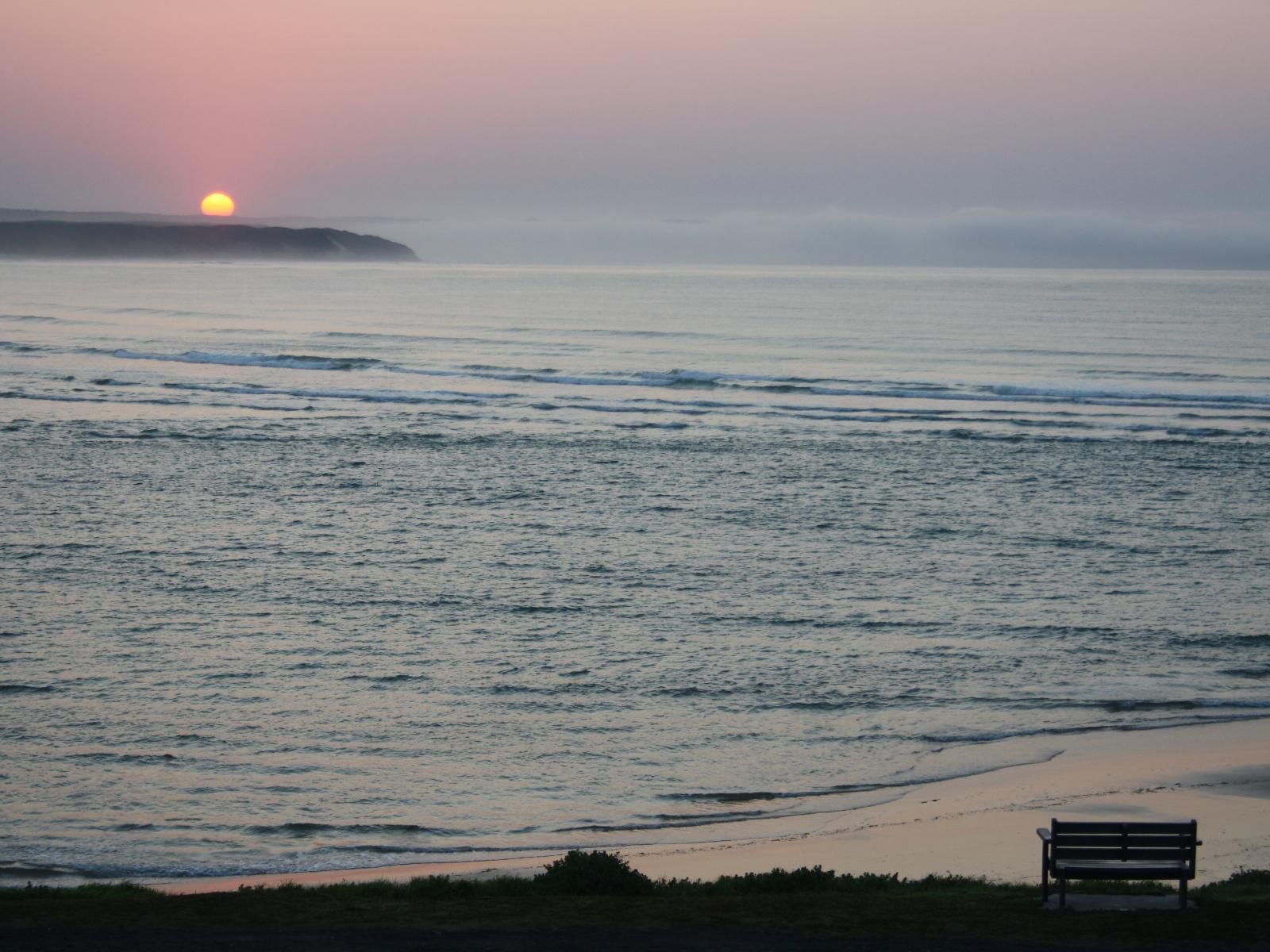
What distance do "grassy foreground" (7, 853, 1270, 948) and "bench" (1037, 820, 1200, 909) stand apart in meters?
0.32

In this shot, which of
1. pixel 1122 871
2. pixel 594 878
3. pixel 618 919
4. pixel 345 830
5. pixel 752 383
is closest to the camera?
pixel 618 919

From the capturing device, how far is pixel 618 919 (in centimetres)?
1062

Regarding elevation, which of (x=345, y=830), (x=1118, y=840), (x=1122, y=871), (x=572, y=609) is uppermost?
(x=572, y=609)

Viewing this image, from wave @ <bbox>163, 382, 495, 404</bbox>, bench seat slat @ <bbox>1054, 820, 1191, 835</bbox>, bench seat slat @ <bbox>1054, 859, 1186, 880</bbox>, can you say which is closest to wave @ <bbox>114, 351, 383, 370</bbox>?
wave @ <bbox>163, 382, 495, 404</bbox>

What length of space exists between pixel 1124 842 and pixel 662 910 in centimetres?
386

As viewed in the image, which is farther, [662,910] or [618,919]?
[662,910]

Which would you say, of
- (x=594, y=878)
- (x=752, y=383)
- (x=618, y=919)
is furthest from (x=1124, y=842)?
(x=752, y=383)

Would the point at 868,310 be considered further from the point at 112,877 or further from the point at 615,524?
the point at 112,877

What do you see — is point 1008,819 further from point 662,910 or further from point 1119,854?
point 662,910

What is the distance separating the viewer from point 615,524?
106 feet

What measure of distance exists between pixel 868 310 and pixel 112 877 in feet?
438

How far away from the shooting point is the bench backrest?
10.9m

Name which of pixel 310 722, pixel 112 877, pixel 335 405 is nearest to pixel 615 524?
pixel 310 722

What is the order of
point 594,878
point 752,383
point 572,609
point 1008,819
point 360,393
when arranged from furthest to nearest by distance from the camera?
point 752,383 → point 360,393 → point 572,609 → point 1008,819 → point 594,878
